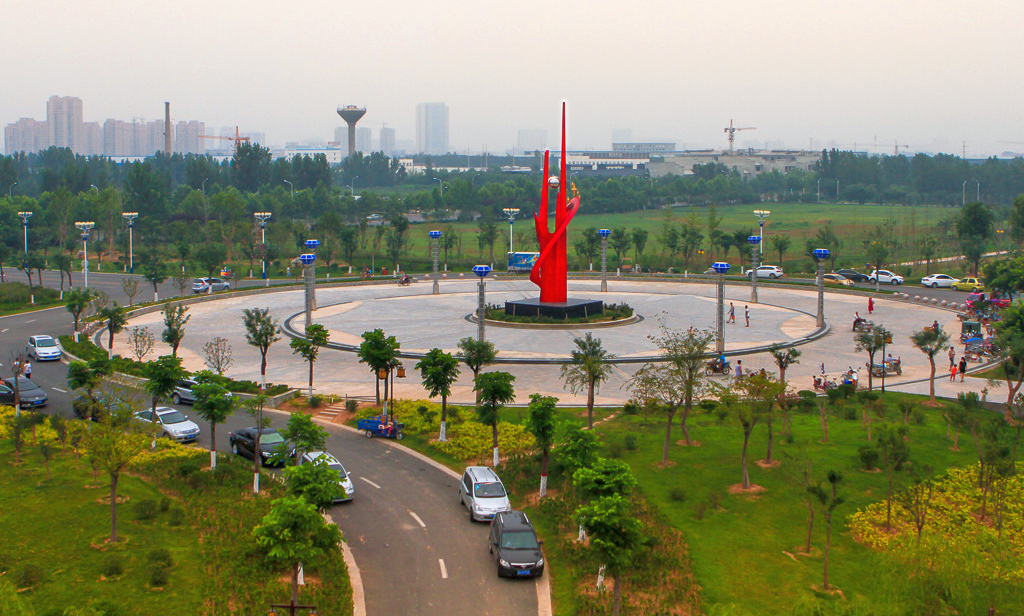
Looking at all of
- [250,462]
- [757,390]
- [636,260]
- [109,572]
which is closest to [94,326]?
[250,462]

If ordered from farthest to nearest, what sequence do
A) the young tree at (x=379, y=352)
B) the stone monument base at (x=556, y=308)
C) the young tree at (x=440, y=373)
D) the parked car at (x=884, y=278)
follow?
the parked car at (x=884, y=278)
the stone monument base at (x=556, y=308)
the young tree at (x=379, y=352)
the young tree at (x=440, y=373)

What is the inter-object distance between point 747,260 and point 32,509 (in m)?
76.9

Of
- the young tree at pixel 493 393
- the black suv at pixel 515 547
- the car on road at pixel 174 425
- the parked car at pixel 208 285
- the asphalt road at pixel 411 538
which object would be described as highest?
the parked car at pixel 208 285

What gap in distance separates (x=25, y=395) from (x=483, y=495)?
21109 mm

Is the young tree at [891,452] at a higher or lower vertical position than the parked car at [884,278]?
lower

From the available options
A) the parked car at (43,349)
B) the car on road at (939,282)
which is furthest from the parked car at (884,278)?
the parked car at (43,349)

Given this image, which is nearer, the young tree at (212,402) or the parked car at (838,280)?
the young tree at (212,402)

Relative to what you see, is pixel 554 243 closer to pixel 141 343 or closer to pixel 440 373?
pixel 440 373

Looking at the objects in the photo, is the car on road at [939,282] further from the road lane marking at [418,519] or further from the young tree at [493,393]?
the road lane marking at [418,519]

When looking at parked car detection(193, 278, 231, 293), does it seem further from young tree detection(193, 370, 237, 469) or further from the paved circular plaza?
young tree detection(193, 370, 237, 469)

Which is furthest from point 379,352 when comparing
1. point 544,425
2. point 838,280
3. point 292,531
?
point 838,280

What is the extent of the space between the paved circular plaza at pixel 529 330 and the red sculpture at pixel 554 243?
A: 11.3 feet

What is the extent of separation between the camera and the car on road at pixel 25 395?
1307 inches

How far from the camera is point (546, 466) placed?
23891 mm
